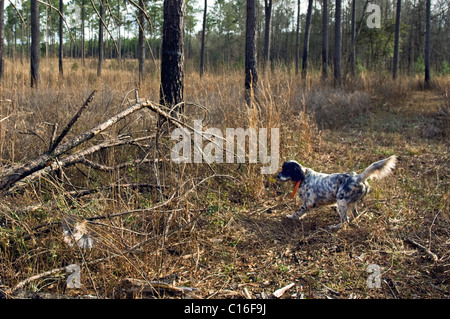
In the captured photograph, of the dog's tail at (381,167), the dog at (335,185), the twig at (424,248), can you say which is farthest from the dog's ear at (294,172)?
the twig at (424,248)

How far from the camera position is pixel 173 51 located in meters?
4.48

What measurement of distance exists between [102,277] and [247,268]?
3.16 ft

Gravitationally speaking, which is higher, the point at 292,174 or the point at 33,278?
the point at 292,174

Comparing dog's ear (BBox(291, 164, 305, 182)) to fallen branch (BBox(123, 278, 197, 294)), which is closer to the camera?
fallen branch (BBox(123, 278, 197, 294))

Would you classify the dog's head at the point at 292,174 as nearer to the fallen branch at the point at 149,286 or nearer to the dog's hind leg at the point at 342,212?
the dog's hind leg at the point at 342,212

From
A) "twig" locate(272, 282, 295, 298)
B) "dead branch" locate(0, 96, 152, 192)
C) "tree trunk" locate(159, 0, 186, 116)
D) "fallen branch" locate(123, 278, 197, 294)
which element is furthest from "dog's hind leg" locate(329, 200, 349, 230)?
"tree trunk" locate(159, 0, 186, 116)

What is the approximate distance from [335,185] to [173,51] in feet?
8.77

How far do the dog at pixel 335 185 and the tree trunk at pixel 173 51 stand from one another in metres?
1.81

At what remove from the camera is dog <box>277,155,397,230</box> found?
2979 millimetres

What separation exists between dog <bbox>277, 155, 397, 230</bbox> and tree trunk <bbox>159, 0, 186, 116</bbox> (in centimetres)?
181

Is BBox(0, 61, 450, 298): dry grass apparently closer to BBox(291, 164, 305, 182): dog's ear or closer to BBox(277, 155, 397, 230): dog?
BBox(277, 155, 397, 230): dog

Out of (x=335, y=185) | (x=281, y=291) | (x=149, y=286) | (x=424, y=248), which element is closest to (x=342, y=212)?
(x=335, y=185)

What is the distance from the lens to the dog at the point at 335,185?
2.98 metres

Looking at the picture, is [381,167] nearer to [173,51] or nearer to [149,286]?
[149,286]
